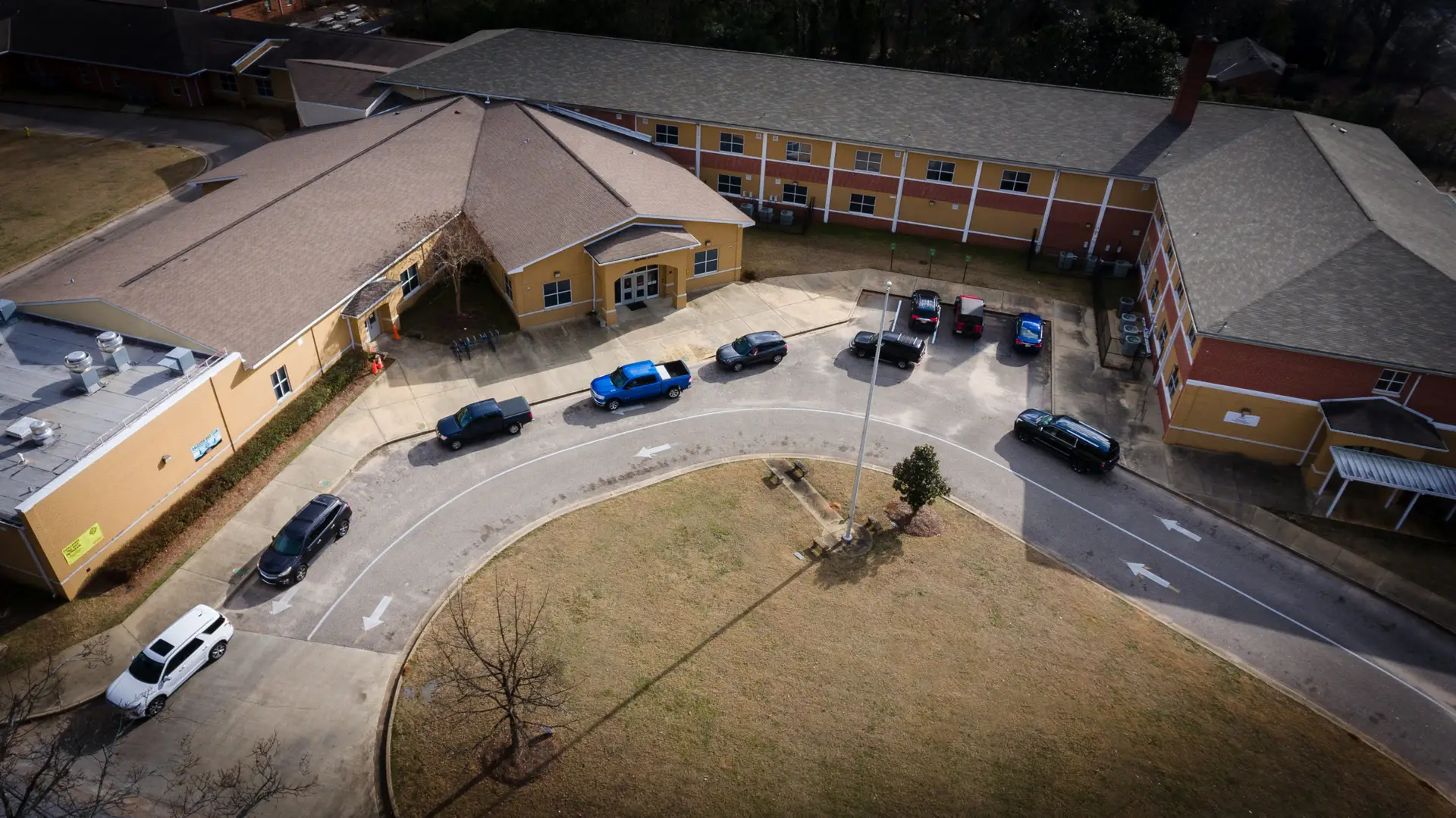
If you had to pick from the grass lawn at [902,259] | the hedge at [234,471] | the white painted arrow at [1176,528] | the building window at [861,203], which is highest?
the building window at [861,203]

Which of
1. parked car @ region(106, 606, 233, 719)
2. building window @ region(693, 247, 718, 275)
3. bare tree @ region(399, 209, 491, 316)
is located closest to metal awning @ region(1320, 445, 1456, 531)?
building window @ region(693, 247, 718, 275)

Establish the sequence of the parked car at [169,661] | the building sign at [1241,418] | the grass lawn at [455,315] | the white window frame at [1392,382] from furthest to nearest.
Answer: the grass lawn at [455,315] → the building sign at [1241,418] → the white window frame at [1392,382] → the parked car at [169,661]

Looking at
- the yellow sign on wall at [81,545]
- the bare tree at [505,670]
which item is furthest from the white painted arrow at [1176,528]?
the yellow sign on wall at [81,545]

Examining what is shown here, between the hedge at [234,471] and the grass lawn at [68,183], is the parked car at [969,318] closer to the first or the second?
the hedge at [234,471]

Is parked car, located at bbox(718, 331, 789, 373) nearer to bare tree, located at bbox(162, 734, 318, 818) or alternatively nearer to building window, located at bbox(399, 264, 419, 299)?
building window, located at bbox(399, 264, 419, 299)

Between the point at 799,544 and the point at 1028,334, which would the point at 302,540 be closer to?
the point at 799,544

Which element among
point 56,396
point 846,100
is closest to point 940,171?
point 846,100

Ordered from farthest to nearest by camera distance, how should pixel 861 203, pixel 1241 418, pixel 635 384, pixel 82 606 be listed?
pixel 861 203, pixel 635 384, pixel 1241 418, pixel 82 606
